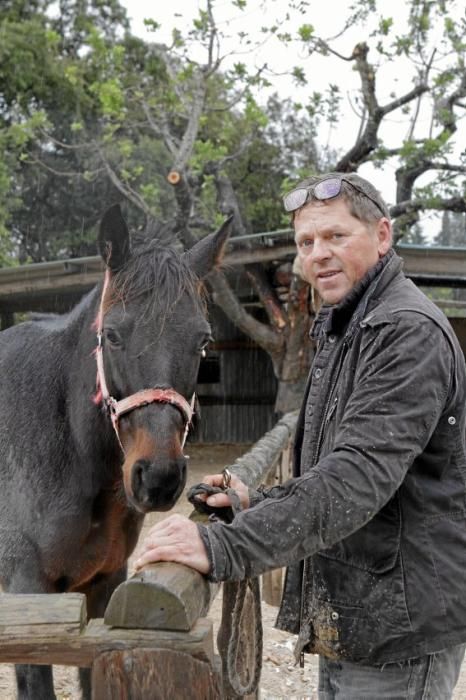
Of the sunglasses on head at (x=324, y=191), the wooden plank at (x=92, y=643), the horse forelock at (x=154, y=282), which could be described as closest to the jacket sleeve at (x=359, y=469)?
the wooden plank at (x=92, y=643)

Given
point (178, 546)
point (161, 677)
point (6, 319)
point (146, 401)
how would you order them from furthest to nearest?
point (6, 319)
point (146, 401)
point (178, 546)
point (161, 677)

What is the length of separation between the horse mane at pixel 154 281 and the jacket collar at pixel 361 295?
0.84 meters

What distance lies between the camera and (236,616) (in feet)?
5.24

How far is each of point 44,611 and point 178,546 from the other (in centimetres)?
26

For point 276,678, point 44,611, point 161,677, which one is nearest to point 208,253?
point 44,611

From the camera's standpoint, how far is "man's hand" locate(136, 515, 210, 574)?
4.03ft

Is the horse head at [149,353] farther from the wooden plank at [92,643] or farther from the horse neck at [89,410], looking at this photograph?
the wooden plank at [92,643]

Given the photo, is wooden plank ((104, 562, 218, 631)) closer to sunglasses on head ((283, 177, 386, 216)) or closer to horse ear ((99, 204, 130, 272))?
sunglasses on head ((283, 177, 386, 216))

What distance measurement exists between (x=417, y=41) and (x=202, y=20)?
328 cm

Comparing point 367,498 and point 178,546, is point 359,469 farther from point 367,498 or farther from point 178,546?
point 178,546

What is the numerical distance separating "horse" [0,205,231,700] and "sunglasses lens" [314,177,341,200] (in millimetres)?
852

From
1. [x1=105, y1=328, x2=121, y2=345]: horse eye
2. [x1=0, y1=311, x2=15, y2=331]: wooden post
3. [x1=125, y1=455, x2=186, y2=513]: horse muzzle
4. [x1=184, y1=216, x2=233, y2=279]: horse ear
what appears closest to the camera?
[x1=125, y1=455, x2=186, y2=513]: horse muzzle

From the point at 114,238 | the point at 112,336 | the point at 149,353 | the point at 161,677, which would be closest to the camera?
the point at 161,677

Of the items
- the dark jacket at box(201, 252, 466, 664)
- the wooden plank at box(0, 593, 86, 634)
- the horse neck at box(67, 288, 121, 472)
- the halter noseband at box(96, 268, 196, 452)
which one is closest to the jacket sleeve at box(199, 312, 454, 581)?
the dark jacket at box(201, 252, 466, 664)
